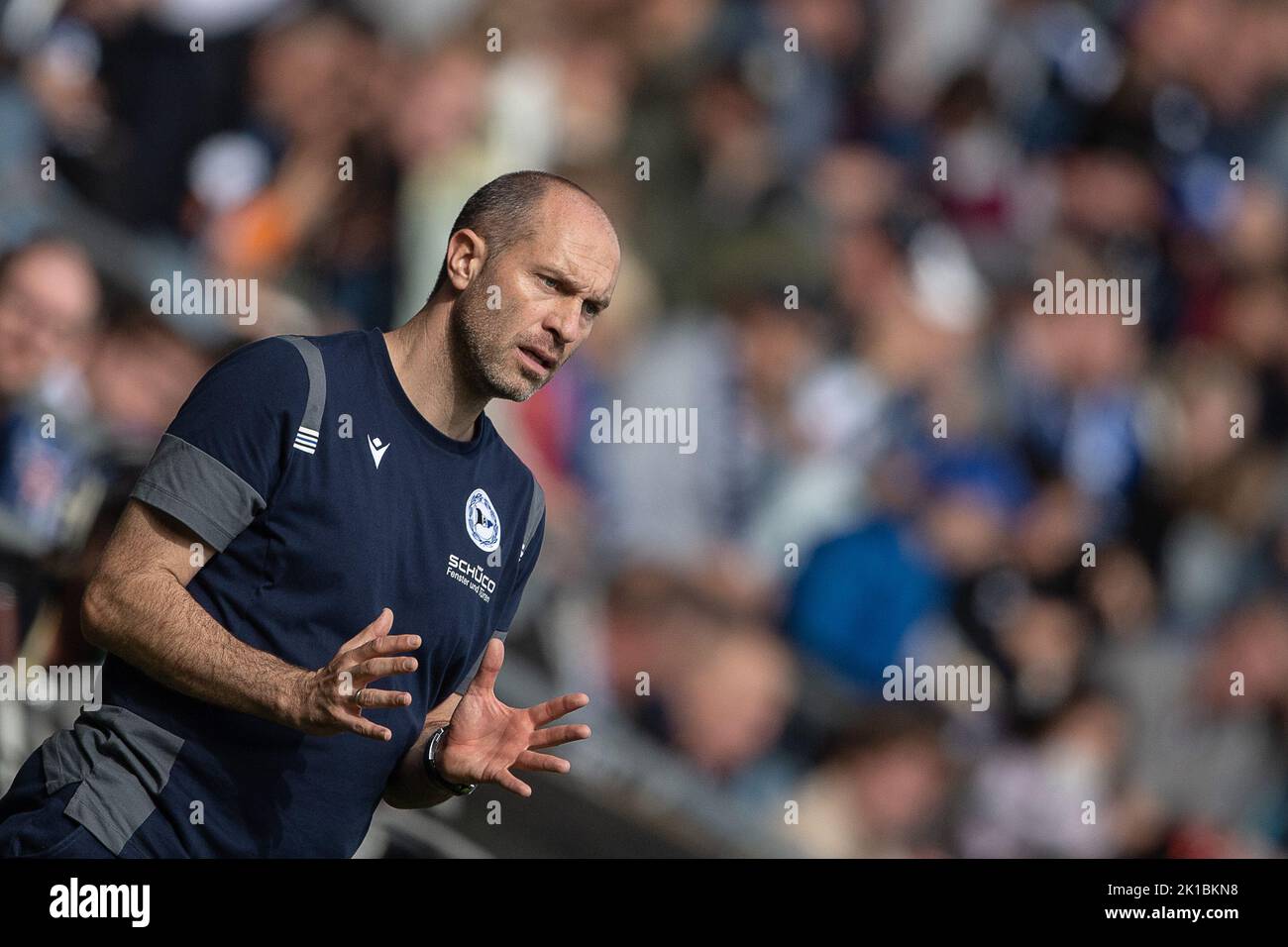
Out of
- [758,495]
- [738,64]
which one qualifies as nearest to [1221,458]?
[758,495]

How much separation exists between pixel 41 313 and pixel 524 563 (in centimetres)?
241

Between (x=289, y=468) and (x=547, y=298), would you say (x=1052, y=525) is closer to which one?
(x=547, y=298)

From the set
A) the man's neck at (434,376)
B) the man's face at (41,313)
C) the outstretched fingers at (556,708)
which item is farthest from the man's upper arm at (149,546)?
the man's face at (41,313)

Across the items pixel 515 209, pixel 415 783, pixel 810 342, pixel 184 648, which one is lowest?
pixel 415 783

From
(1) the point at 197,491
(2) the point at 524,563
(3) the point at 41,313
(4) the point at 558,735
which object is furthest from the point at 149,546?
(3) the point at 41,313

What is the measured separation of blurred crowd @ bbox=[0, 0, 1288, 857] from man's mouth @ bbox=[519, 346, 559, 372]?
211 centimetres

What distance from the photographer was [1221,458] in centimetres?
500

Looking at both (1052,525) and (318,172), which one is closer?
(318,172)

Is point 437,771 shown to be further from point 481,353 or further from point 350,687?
point 481,353

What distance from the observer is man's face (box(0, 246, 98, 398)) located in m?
4.33

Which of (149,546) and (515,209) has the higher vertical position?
(515,209)

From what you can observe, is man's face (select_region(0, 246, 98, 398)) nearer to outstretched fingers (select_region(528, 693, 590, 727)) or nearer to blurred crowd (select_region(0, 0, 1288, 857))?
blurred crowd (select_region(0, 0, 1288, 857))

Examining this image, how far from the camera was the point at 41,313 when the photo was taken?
4.36 meters

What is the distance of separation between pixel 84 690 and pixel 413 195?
1729mm
